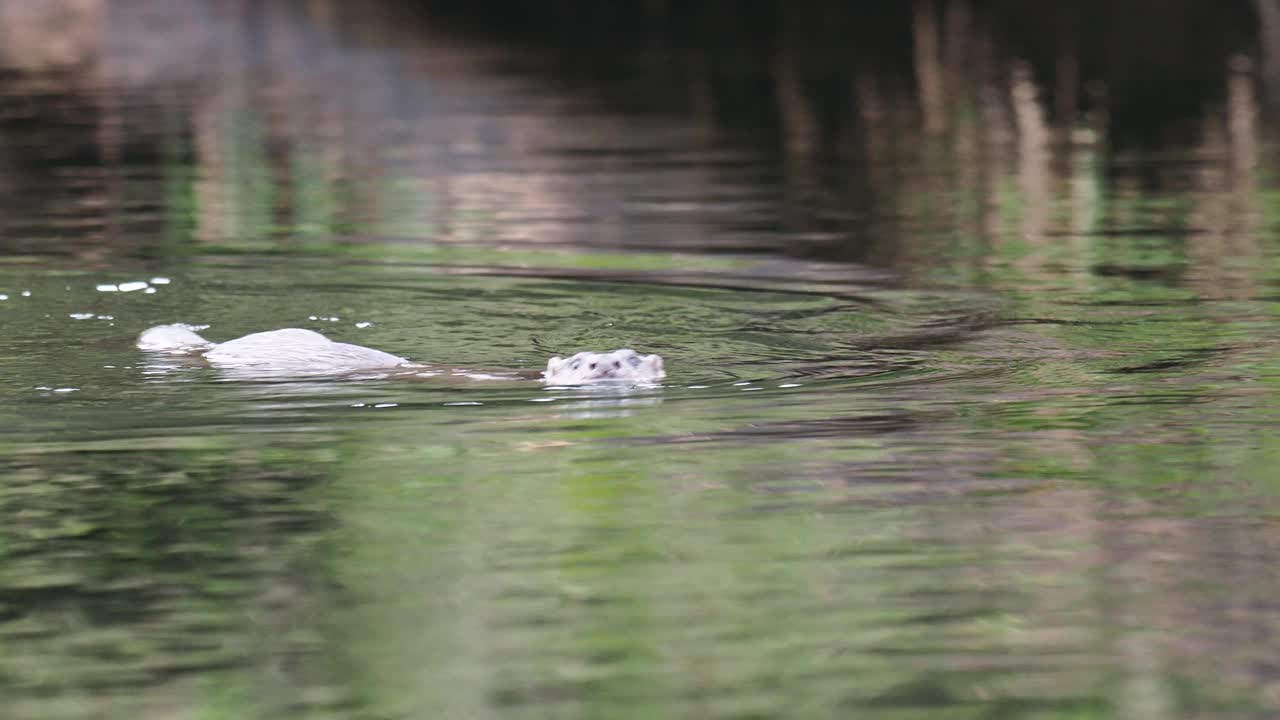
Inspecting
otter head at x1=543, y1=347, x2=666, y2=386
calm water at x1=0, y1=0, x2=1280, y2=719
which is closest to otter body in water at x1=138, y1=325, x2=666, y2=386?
otter head at x1=543, y1=347, x2=666, y2=386

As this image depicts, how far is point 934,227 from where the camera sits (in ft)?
49.9

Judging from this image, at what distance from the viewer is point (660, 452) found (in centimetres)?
788

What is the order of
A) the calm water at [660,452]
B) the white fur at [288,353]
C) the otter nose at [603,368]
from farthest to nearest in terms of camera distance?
the white fur at [288,353], the otter nose at [603,368], the calm water at [660,452]

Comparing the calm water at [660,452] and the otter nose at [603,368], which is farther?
the otter nose at [603,368]

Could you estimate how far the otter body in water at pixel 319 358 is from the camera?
30.4 ft

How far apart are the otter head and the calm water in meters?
0.16

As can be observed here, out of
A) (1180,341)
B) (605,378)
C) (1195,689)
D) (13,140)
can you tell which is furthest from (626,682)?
(13,140)

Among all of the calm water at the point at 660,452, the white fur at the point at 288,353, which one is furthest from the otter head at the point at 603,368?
the white fur at the point at 288,353

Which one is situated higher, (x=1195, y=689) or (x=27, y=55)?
(x=27, y=55)

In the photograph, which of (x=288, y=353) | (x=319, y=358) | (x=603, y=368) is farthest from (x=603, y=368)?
(x=288, y=353)

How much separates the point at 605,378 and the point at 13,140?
14.4 meters

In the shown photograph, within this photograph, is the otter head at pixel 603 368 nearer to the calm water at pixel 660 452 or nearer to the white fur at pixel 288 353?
the calm water at pixel 660 452

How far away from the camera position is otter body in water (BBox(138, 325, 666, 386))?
926 cm

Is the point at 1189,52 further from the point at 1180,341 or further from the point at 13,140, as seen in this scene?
the point at 1180,341
